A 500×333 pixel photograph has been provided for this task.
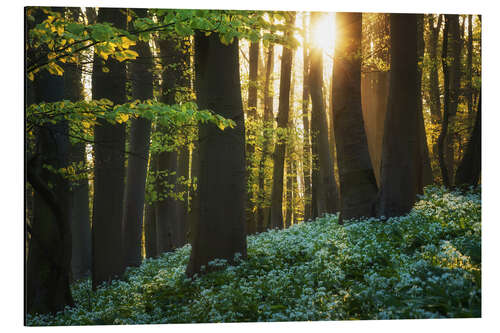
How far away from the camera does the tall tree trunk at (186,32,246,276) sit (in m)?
5.88

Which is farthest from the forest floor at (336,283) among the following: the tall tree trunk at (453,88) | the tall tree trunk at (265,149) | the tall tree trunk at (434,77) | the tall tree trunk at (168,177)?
the tall tree trunk at (265,149)

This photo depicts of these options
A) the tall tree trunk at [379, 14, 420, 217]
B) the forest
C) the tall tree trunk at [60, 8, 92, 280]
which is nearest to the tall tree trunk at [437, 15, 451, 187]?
the forest

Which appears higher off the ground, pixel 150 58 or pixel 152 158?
pixel 150 58

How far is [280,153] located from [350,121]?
468cm

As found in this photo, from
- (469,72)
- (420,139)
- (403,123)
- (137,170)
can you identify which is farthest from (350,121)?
(137,170)

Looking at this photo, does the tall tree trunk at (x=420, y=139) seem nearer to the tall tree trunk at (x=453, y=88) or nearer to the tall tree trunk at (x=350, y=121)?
the tall tree trunk at (x=453, y=88)

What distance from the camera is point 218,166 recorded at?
5.91 m

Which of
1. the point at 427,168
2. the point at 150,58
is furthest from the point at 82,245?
the point at 427,168

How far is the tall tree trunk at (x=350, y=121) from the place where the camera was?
7.62 metres

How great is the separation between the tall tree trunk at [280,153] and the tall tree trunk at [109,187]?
18.5ft

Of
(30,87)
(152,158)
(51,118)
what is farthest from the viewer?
(152,158)

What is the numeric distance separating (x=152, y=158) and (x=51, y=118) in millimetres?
6588

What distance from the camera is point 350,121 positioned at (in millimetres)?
7879
